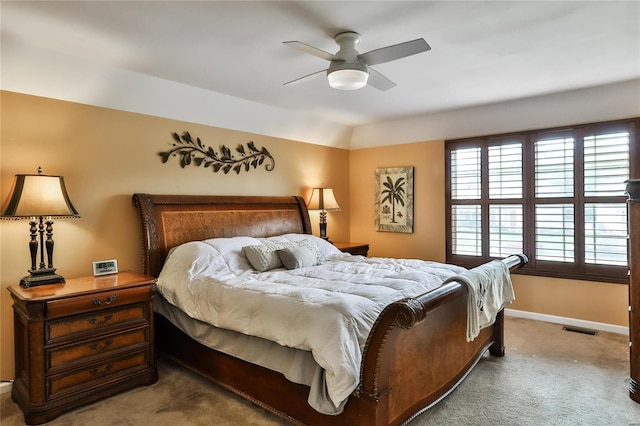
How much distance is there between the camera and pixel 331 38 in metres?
2.74

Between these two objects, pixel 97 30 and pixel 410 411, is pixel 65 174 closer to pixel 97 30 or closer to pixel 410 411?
pixel 97 30

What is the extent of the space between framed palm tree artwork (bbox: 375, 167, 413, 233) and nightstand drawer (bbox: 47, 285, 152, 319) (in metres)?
3.66

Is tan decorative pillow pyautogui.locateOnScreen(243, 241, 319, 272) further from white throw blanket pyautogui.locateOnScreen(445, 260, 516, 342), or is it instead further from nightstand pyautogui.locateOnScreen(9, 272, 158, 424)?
white throw blanket pyautogui.locateOnScreen(445, 260, 516, 342)

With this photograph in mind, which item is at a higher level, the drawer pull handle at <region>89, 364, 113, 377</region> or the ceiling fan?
the ceiling fan

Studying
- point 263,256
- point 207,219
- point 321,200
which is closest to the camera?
point 263,256

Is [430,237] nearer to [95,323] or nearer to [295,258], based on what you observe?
[295,258]

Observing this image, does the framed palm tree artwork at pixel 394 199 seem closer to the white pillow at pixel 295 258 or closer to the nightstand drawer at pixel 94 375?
the white pillow at pixel 295 258

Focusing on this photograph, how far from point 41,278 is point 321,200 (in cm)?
324

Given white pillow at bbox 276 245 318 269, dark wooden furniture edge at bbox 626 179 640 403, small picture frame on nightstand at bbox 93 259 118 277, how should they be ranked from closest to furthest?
1. dark wooden furniture edge at bbox 626 179 640 403
2. small picture frame on nightstand at bbox 93 259 118 277
3. white pillow at bbox 276 245 318 269

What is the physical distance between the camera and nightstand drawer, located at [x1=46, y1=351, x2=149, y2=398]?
2.54m

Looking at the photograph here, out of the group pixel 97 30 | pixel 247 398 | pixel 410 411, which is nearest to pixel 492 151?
pixel 410 411

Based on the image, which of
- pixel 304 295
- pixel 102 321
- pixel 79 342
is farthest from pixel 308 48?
pixel 79 342

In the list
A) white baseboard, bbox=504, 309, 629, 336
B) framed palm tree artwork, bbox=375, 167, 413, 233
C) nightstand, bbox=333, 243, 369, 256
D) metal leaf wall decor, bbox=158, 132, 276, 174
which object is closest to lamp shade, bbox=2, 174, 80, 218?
metal leaf wall decor, bbox=158, 132, 276, 174

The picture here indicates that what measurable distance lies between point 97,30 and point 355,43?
177cm
